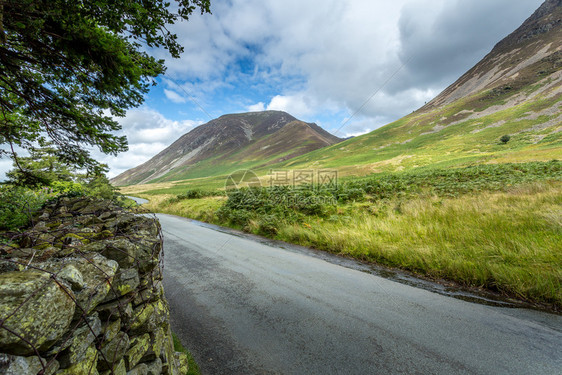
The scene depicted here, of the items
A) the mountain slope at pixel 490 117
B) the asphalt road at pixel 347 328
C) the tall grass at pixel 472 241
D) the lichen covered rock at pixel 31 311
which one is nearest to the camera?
the lichen covered rock at pixel 31 311

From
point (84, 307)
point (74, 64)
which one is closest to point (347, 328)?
point (84, 307)

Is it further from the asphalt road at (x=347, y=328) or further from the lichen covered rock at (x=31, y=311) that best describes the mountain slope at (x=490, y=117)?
the lichen covered rock at (x=31, y=311)

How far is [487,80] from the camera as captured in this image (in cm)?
10838

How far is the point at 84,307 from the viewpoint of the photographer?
1481 mm

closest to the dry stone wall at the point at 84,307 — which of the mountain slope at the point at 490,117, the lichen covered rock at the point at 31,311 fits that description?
the lichen covered rock at the point at 31,311

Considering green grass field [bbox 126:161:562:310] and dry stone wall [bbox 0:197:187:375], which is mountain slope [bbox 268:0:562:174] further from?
dry stone wall [bbox 0:197:187:375]

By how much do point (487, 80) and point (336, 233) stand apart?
6142 inches

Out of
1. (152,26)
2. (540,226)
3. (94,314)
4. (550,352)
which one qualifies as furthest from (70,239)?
(540,226)

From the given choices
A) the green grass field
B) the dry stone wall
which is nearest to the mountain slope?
the green grass field

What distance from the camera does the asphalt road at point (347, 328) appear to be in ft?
8.36

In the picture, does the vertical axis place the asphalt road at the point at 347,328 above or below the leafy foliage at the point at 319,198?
below

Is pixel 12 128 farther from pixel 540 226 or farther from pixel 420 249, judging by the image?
pixel 540 226

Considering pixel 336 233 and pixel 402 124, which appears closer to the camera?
pixel 336 233

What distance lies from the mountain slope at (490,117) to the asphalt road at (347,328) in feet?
134
